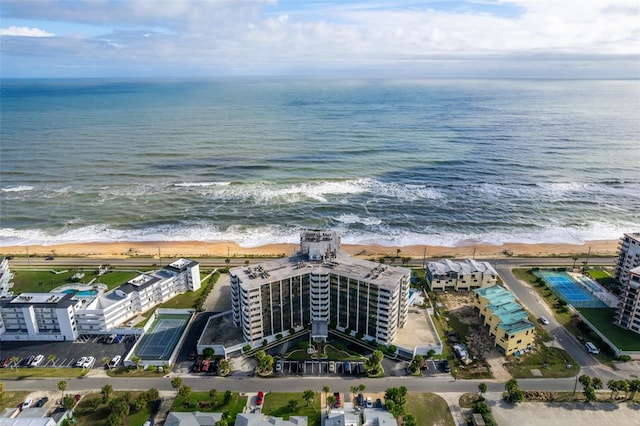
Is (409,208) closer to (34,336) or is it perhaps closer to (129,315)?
(129,315)

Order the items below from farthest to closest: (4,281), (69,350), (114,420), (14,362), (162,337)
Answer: (4,281) → (162,337) → (69,350) → (14,362) → (114,420)

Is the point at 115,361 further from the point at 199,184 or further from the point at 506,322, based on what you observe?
the point at 199,184

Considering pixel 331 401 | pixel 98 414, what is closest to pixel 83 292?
pixel 98 414

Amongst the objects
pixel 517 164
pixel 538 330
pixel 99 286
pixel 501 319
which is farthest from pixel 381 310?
pixel 517 164

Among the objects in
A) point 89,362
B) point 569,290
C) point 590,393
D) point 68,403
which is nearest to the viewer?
point 68,403

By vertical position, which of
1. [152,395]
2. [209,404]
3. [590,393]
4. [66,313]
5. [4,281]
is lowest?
[209,404]

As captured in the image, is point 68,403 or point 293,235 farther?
point 293,235

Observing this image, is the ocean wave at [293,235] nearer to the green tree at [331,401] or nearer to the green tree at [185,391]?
the green tree at [185,391]
